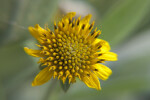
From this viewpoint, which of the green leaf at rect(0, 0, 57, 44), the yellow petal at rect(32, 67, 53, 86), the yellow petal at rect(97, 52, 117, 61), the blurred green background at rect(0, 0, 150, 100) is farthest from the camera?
the blurred green background at rect(0, 0, 150, 100)

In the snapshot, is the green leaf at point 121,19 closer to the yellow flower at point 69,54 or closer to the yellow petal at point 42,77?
the yellow flower at point 69,54

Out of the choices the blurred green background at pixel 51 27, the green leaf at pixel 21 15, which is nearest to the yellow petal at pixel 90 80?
the blurred green background at pixel 51 27

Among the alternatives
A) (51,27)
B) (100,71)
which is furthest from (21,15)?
(100,71)

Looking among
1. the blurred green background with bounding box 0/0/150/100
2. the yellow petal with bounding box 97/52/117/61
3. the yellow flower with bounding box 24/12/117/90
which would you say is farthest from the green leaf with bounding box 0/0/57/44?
the yellow petal with bounding box 97/52/117/61

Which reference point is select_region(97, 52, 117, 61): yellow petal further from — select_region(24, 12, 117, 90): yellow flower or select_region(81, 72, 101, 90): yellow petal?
select_region(81, 72, 101, 90): yellow petal

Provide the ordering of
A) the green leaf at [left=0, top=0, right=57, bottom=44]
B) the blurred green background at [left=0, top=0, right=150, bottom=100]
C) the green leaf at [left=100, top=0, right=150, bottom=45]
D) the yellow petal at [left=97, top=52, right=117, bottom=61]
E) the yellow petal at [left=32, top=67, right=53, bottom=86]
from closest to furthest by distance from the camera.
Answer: the yellow petal at [left=32, top=67, right=53, bottom=86]
the yellow petal at [left=97, top=52, right=117, bottom=61]
the green leaf at [left=0, top=0, right=57, bottom=44]
the blurred green background at [left=0, top=0, right=150, bottom=100]
the green leaf at [left=100, top=0, right=150, bottom=45]

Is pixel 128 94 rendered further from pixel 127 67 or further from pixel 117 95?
pixel 127 67

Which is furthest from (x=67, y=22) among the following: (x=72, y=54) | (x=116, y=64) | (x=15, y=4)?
(x=116, y=64)
